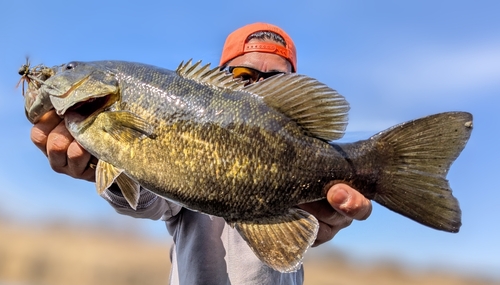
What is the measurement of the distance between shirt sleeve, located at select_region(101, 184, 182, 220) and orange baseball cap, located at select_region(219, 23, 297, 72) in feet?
5.48

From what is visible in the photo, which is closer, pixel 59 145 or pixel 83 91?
pixel 83 91

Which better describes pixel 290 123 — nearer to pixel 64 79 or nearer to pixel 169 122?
pixel 169 122

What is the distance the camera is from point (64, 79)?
2381 millimetres

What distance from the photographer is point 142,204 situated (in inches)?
118

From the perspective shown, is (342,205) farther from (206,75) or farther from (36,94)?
(36,94)

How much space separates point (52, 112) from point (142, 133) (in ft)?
2.27

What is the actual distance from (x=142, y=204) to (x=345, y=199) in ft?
4.72

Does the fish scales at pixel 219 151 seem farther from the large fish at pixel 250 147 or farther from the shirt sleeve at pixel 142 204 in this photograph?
the shirt sleeve at pixel 142 204

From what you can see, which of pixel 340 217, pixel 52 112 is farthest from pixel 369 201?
pixel 52 112

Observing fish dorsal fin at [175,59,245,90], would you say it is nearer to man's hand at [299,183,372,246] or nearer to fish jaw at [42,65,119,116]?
fish jaw at [42,65,119,116]

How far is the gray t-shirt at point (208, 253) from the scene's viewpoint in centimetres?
325

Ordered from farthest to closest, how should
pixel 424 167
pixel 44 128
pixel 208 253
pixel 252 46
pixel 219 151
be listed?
1. pixel 252 46
2. pixel 208 253
3. pixel 44 128
4. pixel 424 167
5. pixel 219 151

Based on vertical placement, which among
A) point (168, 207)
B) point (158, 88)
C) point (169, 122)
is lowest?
point (168, 207)

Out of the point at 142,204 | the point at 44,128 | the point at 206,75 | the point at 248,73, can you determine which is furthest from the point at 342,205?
the point at 248,73
